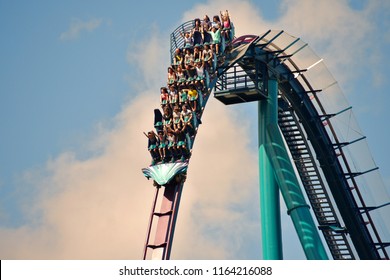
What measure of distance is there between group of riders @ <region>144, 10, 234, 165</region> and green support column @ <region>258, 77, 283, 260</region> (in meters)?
2.43

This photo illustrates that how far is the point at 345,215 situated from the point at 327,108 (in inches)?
131

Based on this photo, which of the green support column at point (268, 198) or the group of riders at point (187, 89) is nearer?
the group of riders at point (187, 89)

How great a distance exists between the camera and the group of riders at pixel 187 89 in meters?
22.8

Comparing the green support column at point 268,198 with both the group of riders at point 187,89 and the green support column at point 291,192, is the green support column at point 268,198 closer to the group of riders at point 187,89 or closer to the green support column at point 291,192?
the green support column at point 291,192

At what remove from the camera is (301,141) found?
1161 inches

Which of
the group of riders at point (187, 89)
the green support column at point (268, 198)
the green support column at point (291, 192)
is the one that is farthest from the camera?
the green support column at point (291, 192)

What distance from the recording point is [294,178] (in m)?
25.6

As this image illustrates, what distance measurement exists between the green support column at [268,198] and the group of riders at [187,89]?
2431 mm

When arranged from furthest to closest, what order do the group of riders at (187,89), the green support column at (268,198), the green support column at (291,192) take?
the green support column at (291,192)
the green support column at (268,198)
the group of riders at (187,89)

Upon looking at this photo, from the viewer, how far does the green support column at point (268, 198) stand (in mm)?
24766

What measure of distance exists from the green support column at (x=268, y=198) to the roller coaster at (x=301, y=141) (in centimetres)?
3

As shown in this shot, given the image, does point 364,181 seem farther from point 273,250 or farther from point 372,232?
point 273,250

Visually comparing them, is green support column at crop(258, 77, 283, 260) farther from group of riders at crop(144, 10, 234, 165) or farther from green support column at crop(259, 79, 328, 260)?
group of riders at crop(144, 10, 234, 165)
